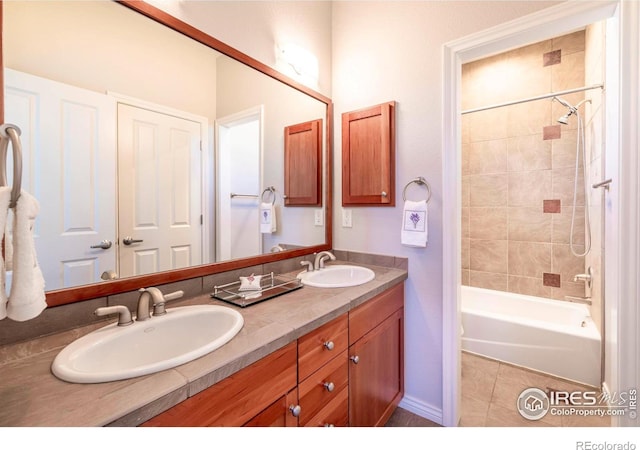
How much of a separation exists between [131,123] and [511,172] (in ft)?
9.61

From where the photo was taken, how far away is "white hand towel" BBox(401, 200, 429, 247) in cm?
153

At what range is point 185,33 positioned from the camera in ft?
3.75

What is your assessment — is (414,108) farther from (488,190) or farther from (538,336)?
(538,336)

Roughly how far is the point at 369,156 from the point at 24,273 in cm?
159

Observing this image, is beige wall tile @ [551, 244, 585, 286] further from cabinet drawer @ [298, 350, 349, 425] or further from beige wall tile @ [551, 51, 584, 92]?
cabinet drawer @ [298, 350, 349, 425]

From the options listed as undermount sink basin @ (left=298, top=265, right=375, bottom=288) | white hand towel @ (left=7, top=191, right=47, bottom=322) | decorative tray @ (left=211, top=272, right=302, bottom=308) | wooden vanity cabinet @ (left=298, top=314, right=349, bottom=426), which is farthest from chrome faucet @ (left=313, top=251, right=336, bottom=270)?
white hand towel @ (left=7, top=191, right=47, bottom=322)

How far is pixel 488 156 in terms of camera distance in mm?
2656

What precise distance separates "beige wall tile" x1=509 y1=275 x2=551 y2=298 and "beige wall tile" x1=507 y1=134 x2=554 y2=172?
1002 mm

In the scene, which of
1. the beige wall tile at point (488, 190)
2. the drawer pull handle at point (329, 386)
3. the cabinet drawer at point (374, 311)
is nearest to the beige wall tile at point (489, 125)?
the beige wall tile at point (488, 190)

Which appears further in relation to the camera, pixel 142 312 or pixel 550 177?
pixel 550 177

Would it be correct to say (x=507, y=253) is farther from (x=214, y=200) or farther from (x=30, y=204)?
(x=30, y=204)

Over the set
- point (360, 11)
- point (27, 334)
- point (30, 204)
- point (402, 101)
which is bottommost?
point (27, 334)
